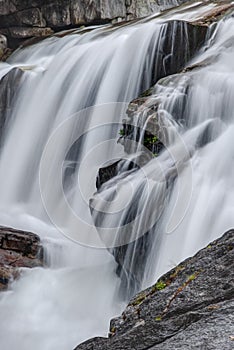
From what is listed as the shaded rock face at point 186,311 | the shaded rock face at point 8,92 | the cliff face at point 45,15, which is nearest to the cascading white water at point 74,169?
the shaded rock face at point 8,92

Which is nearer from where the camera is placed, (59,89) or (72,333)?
(72,333)

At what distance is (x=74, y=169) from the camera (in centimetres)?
894

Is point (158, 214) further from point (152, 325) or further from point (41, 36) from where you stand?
point (41, 36)

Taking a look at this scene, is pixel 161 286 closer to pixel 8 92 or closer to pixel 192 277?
pixel 192 277

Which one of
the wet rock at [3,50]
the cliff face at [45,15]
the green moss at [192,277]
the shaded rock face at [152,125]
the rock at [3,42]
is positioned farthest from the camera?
the cliff face at [45,15]

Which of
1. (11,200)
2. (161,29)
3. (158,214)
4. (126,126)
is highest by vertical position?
(161,29)

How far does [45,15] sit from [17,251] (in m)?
10.1

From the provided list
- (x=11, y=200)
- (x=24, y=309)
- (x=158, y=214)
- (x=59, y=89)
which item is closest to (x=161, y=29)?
(x=59, y=89)

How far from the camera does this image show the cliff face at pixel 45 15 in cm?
1447

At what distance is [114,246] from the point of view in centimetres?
568

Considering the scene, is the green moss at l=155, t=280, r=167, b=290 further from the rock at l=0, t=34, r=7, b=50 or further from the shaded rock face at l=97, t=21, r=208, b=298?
the rock at l=0, t=34, r=7, b=50

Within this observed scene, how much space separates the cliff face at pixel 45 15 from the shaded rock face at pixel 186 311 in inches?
495

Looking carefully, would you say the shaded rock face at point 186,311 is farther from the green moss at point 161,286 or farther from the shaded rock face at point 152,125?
the shaded rock face at point 152,125

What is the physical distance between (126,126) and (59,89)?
14.2 feet
